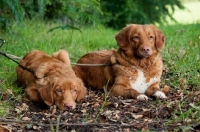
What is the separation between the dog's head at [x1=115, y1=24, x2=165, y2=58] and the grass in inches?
31.2

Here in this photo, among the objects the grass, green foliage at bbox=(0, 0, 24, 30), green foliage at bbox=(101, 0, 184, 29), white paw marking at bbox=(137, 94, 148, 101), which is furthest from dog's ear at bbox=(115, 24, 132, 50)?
green foliage at bbox=(101, 0, 184, 29)

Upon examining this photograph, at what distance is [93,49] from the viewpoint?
10.1 m

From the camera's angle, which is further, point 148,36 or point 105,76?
point 105,76

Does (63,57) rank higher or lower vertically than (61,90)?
higher

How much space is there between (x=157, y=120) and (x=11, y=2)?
4.02 m

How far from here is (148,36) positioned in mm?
6797

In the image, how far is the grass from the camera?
6852mm

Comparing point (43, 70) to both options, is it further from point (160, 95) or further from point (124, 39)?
point (160, 95)

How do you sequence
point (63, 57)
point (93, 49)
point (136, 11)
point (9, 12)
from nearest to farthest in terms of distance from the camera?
point (63, 57) → point (9, 12) → point (93, 49) → point (136, 11)

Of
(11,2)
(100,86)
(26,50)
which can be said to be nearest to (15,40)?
(26,50)

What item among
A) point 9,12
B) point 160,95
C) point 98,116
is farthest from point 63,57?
point 9,12

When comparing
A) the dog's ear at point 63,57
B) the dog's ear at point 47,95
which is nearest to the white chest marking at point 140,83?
the dog's ear at point 63,57

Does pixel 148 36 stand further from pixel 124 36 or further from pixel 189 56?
pixel 189 56

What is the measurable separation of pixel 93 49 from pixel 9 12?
190 centimetres
